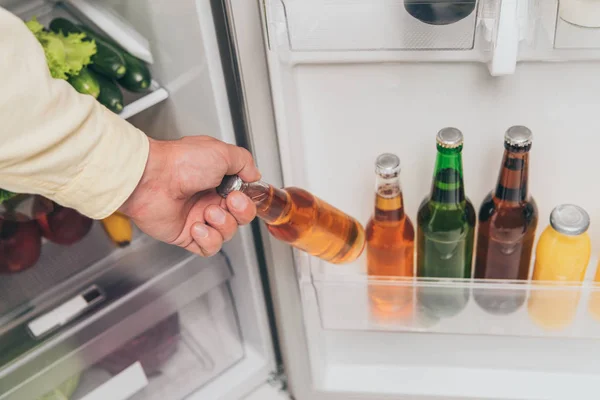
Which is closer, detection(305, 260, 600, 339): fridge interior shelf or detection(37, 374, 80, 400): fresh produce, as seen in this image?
detection(305, 260, 600, 339): fridge interior shelf

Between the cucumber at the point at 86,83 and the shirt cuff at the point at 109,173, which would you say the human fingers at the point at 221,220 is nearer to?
the shirt cuff at the point at 109,173

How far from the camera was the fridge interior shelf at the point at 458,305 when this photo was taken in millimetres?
818

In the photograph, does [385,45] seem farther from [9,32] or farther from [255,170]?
[9,32]

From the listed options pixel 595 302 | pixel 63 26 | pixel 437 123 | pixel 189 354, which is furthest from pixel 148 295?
pixel 595 302

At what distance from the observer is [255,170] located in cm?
75

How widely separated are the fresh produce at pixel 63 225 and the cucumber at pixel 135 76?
250 mm

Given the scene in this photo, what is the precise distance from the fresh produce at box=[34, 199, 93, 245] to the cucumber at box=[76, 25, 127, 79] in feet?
0.82

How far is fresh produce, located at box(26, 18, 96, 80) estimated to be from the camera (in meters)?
0.84

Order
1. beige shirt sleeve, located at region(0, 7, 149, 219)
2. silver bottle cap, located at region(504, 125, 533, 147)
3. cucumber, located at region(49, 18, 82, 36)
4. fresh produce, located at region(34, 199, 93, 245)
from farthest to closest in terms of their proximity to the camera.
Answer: fresh produce, located at region(34, 199, 93, 245)
cucumber, located at region(49, 18, 82, 36)
silver bottle cap, located at region(504, 125, 533, 147)
beige shirt sleeve, located at region(0, 7, 149, 219)

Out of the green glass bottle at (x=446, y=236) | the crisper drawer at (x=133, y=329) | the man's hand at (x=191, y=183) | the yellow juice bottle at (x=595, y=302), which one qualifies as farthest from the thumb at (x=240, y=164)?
the yellow juice bottle at (x=595, y=302)

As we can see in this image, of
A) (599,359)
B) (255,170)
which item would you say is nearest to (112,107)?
(255,170)

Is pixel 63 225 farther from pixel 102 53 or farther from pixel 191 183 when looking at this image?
pixel 191 183

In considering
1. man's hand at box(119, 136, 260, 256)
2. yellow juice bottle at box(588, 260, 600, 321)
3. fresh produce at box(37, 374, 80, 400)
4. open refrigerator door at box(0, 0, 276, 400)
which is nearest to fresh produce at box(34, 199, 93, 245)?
open refrigerator door at box(0, 0, 276, 400)

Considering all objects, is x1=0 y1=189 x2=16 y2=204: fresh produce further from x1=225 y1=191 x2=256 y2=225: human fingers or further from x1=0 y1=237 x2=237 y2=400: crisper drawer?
x1=225 y1=191 x2=256 y2=225: human fingers
